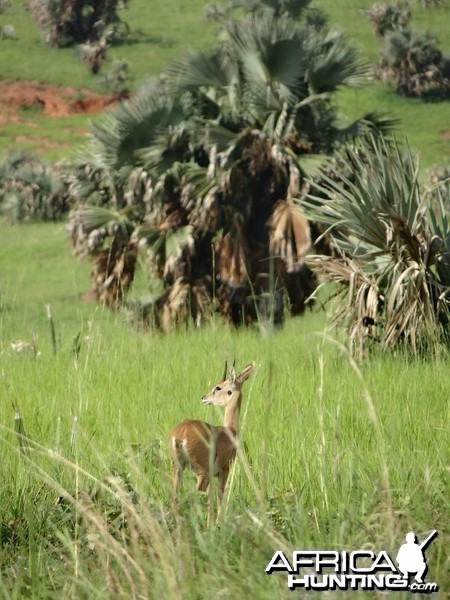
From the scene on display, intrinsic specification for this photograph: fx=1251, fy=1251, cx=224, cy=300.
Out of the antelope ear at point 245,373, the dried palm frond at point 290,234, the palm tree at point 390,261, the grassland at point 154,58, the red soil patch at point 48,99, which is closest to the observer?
the antelope ear at point 245,373

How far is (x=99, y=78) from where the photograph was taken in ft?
178

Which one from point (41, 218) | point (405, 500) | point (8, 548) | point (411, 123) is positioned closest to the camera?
point (405, 500)

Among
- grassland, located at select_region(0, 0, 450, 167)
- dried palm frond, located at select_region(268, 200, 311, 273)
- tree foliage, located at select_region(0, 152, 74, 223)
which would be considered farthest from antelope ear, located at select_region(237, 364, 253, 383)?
grassland, located at select_region(0, 0, 450, 167)

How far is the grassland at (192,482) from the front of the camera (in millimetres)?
2957

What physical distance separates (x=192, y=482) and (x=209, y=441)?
28.4 inches

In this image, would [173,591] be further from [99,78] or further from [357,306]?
[99,78]

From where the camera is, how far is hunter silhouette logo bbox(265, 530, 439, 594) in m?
2.75

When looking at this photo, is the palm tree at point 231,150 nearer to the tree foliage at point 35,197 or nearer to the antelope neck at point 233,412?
the antelope neck at point 233,412

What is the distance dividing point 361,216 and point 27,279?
20.8 metres

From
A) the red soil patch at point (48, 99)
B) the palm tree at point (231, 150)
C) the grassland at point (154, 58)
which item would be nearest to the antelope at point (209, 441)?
the palm tree at point (231, 150)

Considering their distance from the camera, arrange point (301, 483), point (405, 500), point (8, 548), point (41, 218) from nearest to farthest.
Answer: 1. point (405, 500)
2. point (8, 548)
3. point (301, 483)
4. point (41, 218)

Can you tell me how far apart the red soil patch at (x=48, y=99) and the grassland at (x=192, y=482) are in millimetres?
43776

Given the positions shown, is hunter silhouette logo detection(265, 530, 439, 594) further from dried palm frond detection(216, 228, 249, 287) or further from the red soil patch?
the red soil patch

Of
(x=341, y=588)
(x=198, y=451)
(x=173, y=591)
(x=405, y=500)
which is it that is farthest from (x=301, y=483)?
(x=173, y=591)
